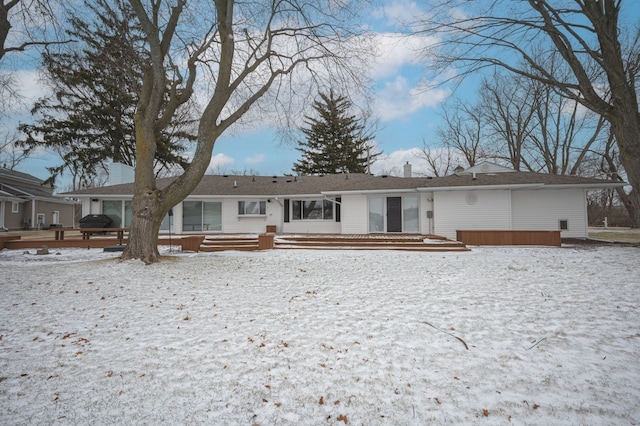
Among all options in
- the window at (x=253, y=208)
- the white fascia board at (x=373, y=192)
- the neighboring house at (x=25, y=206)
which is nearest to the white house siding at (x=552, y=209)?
the white fascia board at (x=373, y=192)

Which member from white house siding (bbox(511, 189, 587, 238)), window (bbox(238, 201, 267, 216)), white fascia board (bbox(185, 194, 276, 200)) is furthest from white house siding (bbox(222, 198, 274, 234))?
white house siding (bbox(511, 189, 587, 238))

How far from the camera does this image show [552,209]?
14547 millimetres

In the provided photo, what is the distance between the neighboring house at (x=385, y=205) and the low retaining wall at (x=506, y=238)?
5.33 feet

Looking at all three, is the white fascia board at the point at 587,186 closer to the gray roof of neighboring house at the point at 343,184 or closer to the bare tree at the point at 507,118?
the gray roof of neighboring house at the point at 343,184

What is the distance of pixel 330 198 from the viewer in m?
16.6

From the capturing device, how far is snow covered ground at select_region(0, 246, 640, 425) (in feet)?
8.06

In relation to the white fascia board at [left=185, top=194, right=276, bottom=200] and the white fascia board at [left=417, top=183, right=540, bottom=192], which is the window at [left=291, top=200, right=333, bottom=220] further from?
the white fascia board at [left=417, top=183, right=540, bottom=192]

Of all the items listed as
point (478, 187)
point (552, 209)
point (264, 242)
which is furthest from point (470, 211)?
point (264, 242)

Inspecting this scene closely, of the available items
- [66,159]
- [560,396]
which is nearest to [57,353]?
→ [560,396]

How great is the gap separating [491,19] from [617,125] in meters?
5.19

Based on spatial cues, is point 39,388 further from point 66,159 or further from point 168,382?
point 66,159

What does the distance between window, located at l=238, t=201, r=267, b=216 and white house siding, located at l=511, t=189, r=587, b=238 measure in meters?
12.4

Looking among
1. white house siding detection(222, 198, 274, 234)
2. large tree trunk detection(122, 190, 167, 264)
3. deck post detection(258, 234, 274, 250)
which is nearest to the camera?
large tree trunk detection(122, 190, 167, 264)

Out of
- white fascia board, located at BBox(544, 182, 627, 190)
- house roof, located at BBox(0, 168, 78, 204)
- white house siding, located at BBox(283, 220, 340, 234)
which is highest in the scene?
house roof, located at BBox(0, 168, 78, 204)
